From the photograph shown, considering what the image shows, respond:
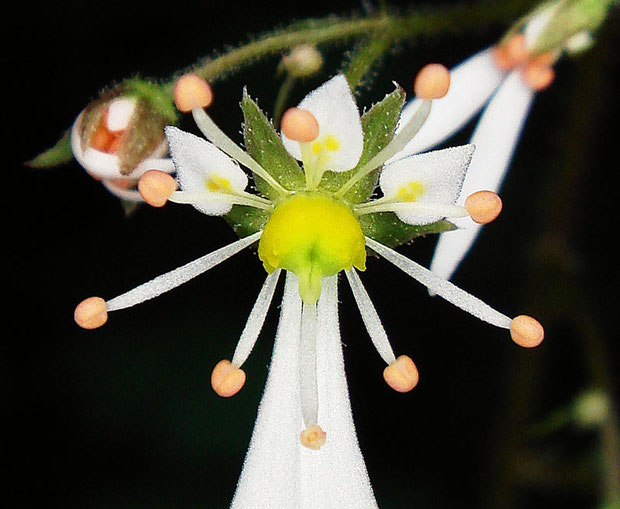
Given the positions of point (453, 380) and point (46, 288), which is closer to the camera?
point (46, 288)

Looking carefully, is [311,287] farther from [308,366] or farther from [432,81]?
[432,81]

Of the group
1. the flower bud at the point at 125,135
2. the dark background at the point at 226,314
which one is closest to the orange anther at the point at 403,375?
the flower bud at the point at 125,135

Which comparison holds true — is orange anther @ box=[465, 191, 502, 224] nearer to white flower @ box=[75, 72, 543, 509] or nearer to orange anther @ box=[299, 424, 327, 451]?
white flower @ box=[75, 72, 543, 509]

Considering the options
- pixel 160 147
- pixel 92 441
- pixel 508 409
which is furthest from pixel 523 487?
pixel 160 147

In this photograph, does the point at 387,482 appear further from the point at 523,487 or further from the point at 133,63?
the point at 133,63

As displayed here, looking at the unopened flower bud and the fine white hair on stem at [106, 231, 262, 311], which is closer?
the fine white hair on stem at [106, 231, 262, 311]

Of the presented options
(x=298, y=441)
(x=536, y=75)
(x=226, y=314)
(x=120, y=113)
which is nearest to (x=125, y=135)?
(x=120, y=113)

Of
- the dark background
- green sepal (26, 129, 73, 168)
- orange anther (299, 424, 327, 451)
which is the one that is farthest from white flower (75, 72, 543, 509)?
the dark background
